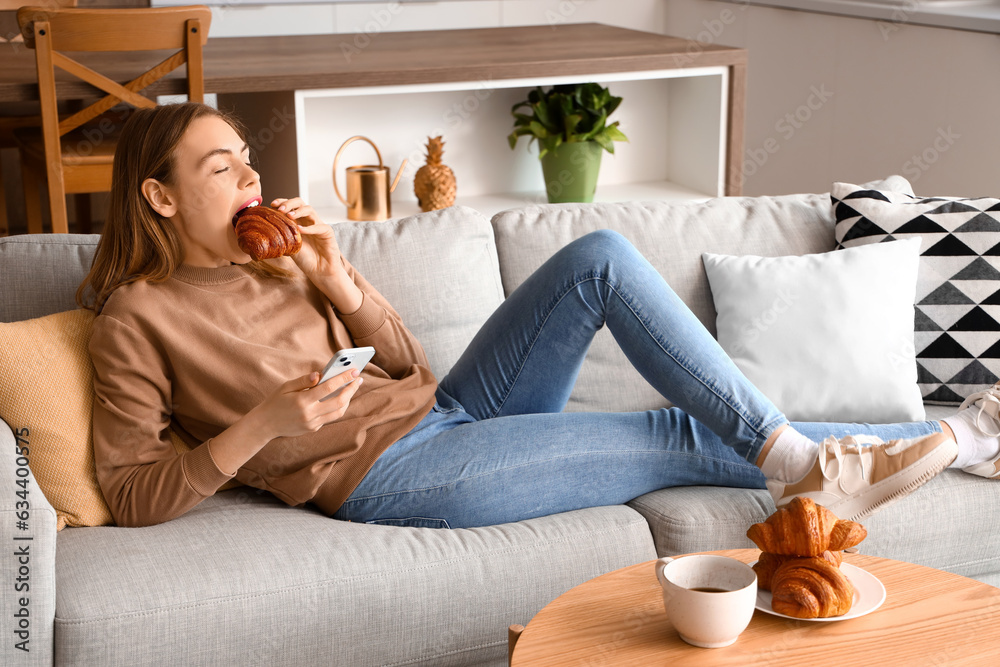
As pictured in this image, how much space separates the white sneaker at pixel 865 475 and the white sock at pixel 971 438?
0.45 feet

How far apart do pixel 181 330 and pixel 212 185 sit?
0.22 metres

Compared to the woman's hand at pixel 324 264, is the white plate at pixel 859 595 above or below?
below

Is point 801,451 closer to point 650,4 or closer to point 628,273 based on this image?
point 628,273

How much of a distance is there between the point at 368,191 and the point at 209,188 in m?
1.47

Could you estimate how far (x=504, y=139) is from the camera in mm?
3311

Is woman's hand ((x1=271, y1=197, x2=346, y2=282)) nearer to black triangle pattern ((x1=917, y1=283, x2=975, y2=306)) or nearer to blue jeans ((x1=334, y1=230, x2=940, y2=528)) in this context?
blue jeans ((x1=334, y1=230, x2=940, y2=528))

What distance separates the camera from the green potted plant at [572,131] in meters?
3.06

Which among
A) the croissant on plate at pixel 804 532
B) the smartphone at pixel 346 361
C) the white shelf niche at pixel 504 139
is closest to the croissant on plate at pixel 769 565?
the croissant on plate at pixel 804 532

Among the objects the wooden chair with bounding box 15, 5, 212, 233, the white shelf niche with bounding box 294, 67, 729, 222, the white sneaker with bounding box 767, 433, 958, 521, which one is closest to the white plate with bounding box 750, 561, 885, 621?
the white sneaker with bounding box 767, 433, 958, 521

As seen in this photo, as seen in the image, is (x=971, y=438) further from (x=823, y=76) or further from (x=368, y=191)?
(x=823, y=76)

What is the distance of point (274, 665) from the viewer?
1280 millimetres

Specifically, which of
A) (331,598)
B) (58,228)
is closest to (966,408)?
(331,598)

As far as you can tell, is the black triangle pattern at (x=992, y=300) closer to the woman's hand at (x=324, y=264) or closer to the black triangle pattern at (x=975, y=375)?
the black triangle pattern at (x=975, y=375)

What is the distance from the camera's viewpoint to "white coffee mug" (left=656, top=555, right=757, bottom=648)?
97 cm
